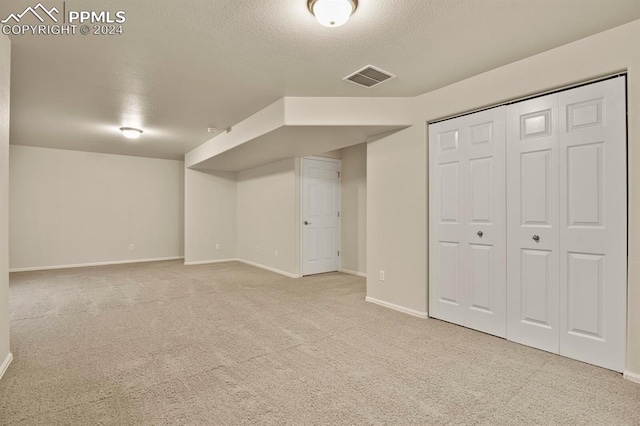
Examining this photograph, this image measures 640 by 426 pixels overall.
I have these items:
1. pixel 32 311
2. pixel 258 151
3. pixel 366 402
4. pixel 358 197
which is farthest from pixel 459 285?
pixel 32 311

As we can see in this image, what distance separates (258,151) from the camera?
530 centimetres

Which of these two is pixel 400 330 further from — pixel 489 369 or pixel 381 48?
pixel 381 48

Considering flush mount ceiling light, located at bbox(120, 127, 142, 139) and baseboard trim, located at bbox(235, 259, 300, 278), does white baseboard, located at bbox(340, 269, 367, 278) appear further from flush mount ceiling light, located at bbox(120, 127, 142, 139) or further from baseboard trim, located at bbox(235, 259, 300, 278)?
flush mount ceiling light, located at bbox(120, 127, 142, 139)

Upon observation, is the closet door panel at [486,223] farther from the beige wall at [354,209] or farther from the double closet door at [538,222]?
the beige wall at [354,209]

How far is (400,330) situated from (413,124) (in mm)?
2230

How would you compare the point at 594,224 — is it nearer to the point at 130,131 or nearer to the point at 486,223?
the point at 486,223

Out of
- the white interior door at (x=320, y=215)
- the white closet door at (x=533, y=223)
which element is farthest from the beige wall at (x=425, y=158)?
the white interior door at (x=320, y=215)

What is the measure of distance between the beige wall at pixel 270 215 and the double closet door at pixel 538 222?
2.94m

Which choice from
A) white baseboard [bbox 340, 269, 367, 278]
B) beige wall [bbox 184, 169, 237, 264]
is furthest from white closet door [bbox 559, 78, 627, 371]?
beige wall [bbox 184, 169, 237, 264]

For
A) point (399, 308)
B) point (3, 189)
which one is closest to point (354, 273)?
point (399, 308)

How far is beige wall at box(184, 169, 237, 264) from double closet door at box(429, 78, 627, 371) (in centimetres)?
553

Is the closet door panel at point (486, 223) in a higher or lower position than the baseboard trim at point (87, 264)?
higher

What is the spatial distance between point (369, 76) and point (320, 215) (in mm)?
3428

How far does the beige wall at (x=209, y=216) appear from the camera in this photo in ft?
24.1
